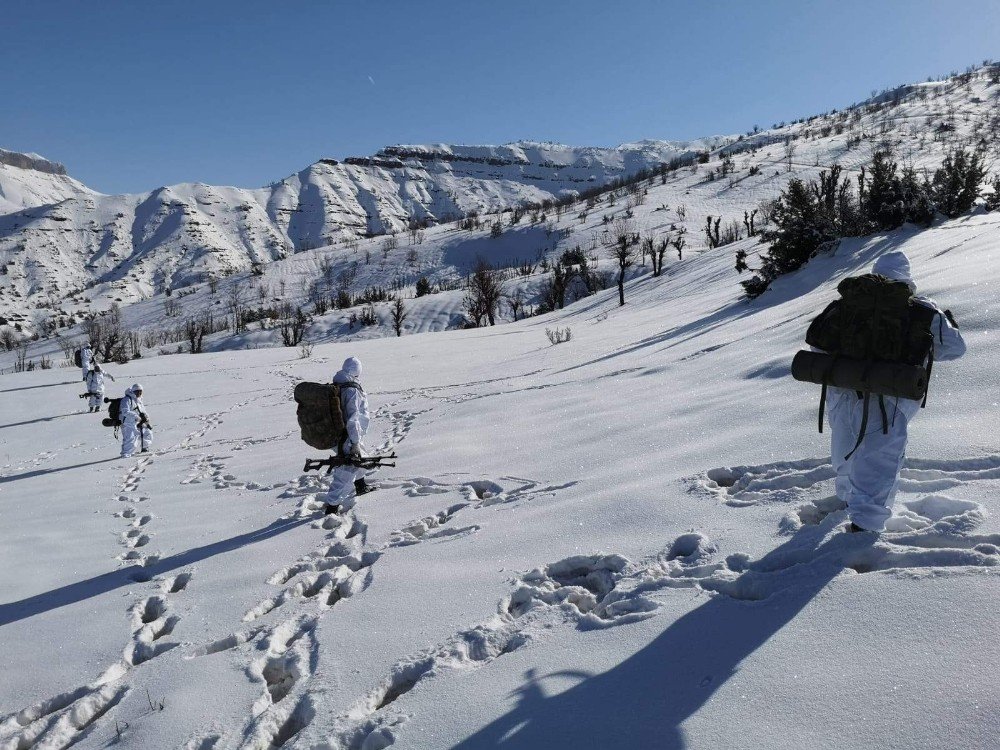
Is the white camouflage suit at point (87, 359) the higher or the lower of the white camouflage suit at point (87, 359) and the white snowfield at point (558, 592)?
the higher

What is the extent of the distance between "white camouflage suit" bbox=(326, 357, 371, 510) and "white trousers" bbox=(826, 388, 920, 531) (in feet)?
15.4

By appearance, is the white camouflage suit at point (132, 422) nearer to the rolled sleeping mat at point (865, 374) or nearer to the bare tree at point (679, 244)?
the rolled sleeping mat at point (865, 374)

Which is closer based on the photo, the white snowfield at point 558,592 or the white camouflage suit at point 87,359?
the white snowfield at point 558,592

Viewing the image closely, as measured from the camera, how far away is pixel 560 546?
4.05 metres

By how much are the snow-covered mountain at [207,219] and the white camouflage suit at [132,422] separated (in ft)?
392

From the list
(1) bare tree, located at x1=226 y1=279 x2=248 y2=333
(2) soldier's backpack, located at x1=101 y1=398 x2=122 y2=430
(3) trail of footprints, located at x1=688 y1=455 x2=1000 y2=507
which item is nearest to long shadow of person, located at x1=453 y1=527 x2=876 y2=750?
(3) trail of footprints, located at x1=688 y1=455 x2=1000 y2=507

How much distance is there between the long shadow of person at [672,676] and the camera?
7.36 ft

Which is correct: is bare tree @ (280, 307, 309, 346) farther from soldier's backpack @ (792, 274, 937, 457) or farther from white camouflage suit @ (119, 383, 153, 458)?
soldier's backpack @ (792, 274, 937, 457)

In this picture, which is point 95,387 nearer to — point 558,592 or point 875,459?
point 558,592

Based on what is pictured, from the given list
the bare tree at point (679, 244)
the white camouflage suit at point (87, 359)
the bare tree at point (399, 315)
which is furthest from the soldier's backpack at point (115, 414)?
the bare tree at point (679, 244)

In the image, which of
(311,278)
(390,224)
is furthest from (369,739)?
(390,224)

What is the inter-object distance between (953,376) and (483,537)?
4585 millimetres

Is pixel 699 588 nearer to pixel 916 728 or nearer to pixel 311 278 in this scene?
pixel 916 728

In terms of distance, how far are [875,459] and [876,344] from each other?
697mm
